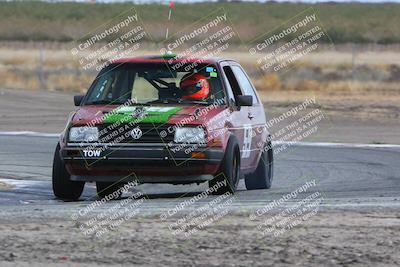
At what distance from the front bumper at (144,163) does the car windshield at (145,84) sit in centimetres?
96

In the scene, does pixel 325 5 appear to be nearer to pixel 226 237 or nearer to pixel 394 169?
pixel 394 169

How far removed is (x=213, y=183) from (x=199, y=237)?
Result: 3419mm

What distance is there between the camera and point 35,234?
8.84m

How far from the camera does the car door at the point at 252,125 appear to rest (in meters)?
13.3

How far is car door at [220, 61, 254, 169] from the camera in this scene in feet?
42.1

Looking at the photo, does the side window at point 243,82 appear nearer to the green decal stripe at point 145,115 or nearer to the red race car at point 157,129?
the red race car at point 157,129

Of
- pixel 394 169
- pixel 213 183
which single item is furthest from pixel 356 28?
pixel 213 183

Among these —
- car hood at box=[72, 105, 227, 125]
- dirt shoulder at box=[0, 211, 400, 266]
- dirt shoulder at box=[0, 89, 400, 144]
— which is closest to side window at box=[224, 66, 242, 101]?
car hood at box=[72, 105, 227, 125]

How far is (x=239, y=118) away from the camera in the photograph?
13.0 metres

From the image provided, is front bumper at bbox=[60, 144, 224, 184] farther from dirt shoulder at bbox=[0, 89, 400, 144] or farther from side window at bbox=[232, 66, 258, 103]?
dirt shoulder at bbox=[0, 89, 400, 144]

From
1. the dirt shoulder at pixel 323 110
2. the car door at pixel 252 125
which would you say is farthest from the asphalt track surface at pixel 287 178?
the dirt shoulder at pixel 323 110

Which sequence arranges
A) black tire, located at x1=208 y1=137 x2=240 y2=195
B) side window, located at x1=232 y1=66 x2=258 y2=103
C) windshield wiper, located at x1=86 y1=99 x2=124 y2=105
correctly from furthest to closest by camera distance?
side window, located at x1=232 y1=66 x2=258 y2=103 → windshield wiper, located at x1=86 y1=99 x2=124 y2=105 → black tire, located at x1=208 y1=137 x2=240 y2=195

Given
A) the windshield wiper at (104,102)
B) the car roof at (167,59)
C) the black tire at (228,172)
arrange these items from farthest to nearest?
1. the car roof at (167,59)
2. the windshield wiper at (104,102)
3. the black tire at (228,172)

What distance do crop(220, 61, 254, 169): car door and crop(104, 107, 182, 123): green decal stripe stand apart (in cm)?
83
